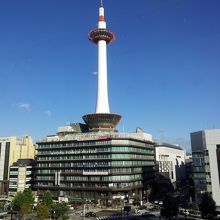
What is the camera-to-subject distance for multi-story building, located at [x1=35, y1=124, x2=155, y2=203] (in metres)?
129

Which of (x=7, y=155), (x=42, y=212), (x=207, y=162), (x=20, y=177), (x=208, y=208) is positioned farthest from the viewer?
(x=7, y=155)

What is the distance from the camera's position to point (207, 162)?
101m

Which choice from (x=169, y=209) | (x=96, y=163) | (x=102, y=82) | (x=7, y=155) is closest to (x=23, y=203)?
(x=169, y=209)

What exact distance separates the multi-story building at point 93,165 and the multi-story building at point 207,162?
110 feet

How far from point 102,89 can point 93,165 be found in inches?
2052

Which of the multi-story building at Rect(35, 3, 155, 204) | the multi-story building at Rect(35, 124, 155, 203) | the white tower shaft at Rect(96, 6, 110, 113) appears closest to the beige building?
the multi-story building at Rect(35, 3, 155, 204)

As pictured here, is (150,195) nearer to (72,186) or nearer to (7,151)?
(72,186)

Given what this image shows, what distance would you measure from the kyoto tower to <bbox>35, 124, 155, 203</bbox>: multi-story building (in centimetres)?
1599

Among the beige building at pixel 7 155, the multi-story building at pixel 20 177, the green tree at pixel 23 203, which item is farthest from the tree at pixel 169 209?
the beige building at pixel 7 155

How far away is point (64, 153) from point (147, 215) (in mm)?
57342

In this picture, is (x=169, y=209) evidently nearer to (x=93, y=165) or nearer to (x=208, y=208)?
(x=208, y=208)

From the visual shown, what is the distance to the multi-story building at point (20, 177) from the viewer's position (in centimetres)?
15188

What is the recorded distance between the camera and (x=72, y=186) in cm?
13712

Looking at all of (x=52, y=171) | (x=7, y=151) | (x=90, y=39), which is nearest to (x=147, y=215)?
(x=52, y=171)
